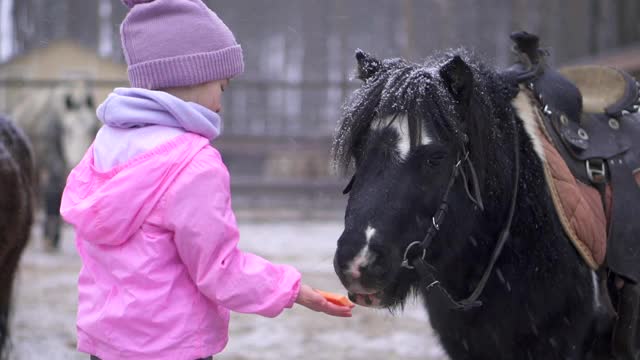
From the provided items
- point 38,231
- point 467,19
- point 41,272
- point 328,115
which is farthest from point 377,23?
point 41,272

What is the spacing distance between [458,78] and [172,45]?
2.54ft

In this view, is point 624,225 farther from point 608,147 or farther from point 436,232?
point 436,232

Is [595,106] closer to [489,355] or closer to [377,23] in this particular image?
[489,355]

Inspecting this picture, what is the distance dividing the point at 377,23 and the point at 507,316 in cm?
2786

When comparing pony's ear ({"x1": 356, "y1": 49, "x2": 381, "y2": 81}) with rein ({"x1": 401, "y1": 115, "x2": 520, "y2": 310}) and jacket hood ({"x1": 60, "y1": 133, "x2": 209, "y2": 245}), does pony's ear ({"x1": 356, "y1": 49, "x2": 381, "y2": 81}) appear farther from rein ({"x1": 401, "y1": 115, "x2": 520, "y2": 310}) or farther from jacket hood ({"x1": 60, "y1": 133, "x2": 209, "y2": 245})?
jacket hood ({"x1": 60, "y1": 133, "x2": 209, "y2": 245})

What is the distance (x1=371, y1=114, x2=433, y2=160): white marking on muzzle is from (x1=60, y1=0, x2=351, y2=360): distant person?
0.43 metres

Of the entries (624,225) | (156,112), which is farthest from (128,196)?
(624,225)

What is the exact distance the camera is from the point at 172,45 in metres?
2.00

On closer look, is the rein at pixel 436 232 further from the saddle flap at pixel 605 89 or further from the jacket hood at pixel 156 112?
the saddle flap at pixel 605 89

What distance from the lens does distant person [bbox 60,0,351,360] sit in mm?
1885

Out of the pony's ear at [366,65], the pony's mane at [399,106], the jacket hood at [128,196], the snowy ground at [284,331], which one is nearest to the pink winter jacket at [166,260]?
the jacket hood at [128,196]

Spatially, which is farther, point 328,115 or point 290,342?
point 328,115

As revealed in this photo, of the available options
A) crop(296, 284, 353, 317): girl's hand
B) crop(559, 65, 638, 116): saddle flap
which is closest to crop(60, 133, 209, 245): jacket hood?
crop(296, 284, 353, 317): girl's hand

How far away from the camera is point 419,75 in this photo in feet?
7.33
